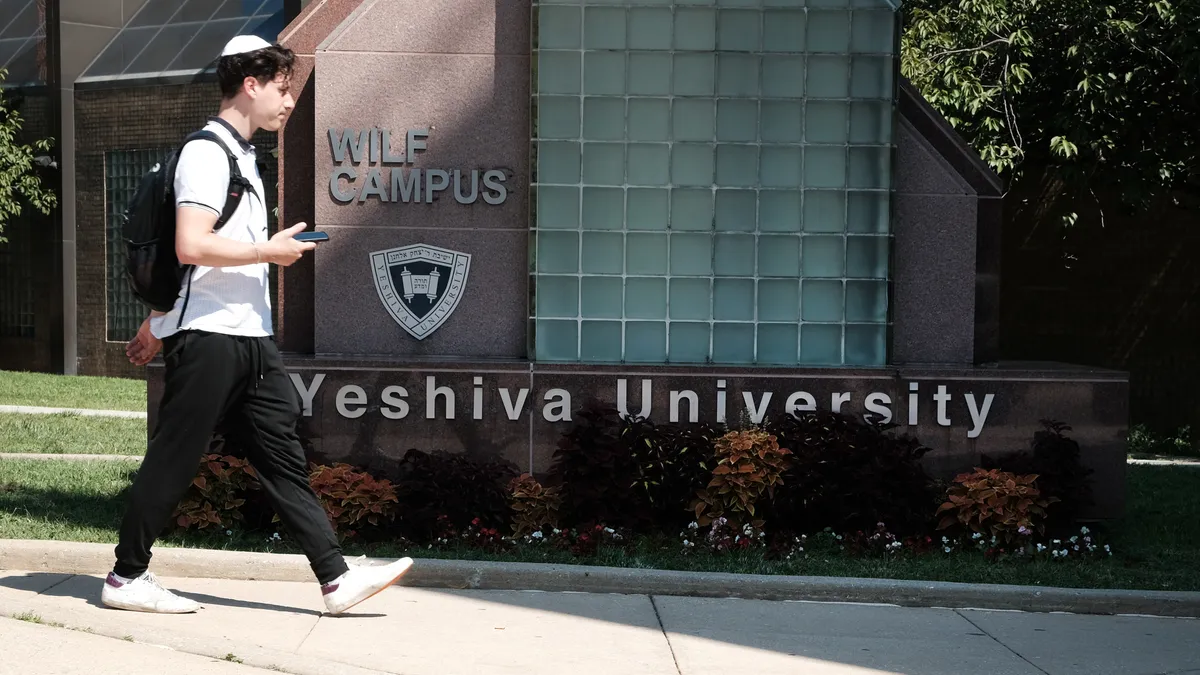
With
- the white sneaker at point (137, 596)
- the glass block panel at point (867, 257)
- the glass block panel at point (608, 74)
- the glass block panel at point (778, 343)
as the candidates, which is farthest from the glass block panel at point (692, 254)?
the white sneaker at point (137, 596)

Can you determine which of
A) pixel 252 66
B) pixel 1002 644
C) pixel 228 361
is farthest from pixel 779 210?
pixel 228 361

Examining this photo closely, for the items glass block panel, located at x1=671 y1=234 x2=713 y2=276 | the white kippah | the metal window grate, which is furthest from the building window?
the white kippah

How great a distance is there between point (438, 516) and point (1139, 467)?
8.08 m

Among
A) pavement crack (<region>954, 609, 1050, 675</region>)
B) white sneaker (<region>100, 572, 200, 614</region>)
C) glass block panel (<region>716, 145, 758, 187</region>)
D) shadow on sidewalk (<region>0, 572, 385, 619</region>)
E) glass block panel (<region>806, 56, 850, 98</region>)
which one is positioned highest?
glass block panel (<region>806, 56, 850, 98</region>)

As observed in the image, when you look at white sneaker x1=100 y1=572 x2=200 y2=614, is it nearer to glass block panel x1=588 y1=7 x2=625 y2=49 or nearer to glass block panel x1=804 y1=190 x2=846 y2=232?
glass block panel x1=588 y1=7 x2=625 y2=49

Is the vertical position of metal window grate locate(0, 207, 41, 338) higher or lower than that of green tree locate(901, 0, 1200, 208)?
lower

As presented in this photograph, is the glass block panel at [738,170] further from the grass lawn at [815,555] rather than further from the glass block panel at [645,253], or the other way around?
the grass lawn at [815,555]

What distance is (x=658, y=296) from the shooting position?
8766mm

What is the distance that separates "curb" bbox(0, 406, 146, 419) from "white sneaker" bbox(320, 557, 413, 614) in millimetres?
10777

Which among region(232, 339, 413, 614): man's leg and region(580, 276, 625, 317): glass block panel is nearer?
region(232, 339, 413, 614): man's leg

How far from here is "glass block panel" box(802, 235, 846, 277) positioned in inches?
345

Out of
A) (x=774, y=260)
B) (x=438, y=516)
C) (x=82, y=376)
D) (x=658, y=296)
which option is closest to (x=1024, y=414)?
(x=774, y=260)

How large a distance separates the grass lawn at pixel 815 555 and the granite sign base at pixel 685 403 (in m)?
0.64

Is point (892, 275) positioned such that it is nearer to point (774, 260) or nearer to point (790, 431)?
point (774, 260)
